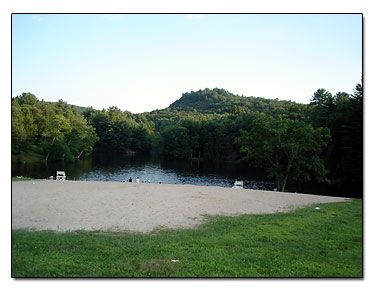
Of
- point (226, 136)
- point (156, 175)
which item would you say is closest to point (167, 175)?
point (156, 175)

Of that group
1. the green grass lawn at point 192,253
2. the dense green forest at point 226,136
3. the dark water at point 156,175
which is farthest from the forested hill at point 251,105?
the green grass lawn at point 192,253

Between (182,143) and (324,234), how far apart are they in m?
47.6

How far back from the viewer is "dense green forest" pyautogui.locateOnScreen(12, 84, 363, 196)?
7.16 metres

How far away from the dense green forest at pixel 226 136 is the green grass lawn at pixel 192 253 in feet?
5.79

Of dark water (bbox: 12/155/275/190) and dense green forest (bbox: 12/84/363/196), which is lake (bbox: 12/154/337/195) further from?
dense green forest (bbox: 12/84/363/196)

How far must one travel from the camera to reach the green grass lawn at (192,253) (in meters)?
4.52

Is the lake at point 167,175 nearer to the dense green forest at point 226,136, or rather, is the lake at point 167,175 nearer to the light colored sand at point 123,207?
the dense green forest at point 226,136

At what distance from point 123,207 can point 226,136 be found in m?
41.4

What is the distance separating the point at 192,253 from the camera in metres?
5.08

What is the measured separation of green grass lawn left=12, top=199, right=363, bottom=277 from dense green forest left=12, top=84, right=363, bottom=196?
1.76 meters

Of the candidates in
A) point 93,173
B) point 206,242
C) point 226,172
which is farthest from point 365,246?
point 226,172

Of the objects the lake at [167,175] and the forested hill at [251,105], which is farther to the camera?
the forested hill at [251,105]

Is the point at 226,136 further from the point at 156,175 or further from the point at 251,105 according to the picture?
the point at 156,175

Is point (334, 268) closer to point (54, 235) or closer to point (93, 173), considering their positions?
point (54, 235)
